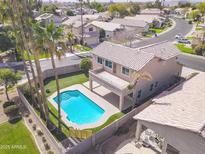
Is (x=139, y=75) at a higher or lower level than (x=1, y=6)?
lower

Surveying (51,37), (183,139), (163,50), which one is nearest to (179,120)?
(183,139)

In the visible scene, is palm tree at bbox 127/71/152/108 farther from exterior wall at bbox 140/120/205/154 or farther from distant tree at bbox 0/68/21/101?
distant tree at bbox 0/68/21/101

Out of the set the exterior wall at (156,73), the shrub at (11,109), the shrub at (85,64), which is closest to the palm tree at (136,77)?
the exterior wall at (156,73)

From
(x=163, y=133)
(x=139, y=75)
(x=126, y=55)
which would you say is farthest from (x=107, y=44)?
(x=163, y=133)

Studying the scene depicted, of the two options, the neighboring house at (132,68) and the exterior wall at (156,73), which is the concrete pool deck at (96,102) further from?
the exterior wall at (156,73)

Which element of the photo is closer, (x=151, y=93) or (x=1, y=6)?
(x=1, y=6)

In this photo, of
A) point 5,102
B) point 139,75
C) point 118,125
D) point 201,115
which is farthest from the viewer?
point 5,102

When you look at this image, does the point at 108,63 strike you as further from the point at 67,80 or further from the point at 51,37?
the point at 51,37

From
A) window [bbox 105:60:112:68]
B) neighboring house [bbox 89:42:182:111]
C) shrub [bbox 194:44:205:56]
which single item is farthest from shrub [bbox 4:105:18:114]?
shrub [bbox 194:44:205:56]

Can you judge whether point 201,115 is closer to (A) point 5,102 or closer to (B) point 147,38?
(A) point 5,102
